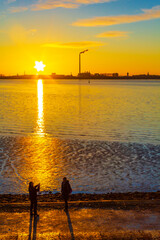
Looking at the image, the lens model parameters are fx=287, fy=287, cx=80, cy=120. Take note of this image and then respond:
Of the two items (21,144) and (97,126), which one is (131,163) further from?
(97,126)

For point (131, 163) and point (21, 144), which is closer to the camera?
point (131, 163)

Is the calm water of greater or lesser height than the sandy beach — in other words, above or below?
below

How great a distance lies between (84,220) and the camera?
455 inches

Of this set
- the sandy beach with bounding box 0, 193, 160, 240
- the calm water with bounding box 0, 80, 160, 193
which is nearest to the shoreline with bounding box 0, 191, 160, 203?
the sandy beach with bounding box 0, 193, 160, 240

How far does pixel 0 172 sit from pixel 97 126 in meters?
21.5

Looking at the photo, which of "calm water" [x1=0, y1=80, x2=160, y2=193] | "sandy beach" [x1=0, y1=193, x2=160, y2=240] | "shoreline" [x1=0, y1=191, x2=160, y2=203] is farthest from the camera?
"calm water" [x1=0, y1=80, x2=160, y2=193]

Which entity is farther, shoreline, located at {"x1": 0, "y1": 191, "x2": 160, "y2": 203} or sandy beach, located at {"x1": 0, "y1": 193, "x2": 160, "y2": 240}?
shoreline, located at {"x1": 0, "y1": 191, "x2": 160, "y2": 203}

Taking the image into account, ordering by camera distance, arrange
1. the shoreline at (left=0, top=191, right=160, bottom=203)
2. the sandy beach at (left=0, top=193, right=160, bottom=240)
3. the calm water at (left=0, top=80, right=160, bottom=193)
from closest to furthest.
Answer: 1. the sandy beach at (left=0, top=193, right=160, bottom=240)
2. the shoreline at (left=0, top=191, right=160, bottom=203)
3. the calm water at (left=0, top=80, right=160, bottom=193)

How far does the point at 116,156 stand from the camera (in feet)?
78.2

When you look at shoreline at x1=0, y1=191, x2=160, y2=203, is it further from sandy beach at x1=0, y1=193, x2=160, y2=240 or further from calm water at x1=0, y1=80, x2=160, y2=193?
calm water at x1=0, y1=80, x2=160, y2=193

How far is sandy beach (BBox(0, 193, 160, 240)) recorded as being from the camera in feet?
34.1

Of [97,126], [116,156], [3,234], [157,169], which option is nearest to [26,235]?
[3,234]

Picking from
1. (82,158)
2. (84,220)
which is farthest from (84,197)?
(82,158)

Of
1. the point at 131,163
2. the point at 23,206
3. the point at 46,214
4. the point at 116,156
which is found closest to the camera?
the point at 46,214
